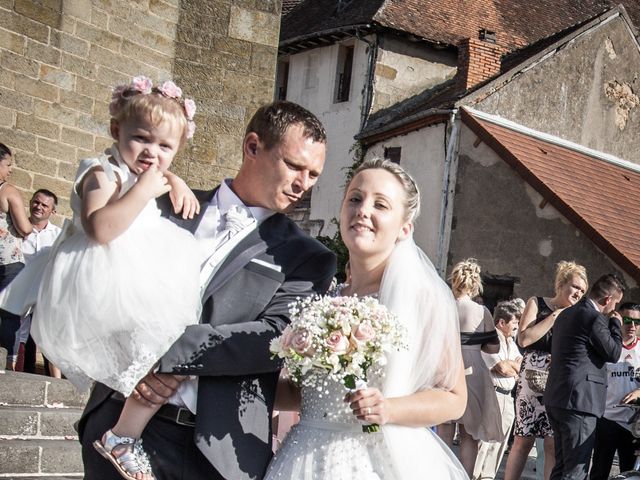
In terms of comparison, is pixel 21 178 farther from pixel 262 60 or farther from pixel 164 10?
pixel 262 60

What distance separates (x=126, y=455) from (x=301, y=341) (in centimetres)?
65

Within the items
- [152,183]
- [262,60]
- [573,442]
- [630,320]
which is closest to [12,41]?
[262,60]

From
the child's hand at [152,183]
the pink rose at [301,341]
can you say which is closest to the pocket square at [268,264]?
the pink rose at [301,341]

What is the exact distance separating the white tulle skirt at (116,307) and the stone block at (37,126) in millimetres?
7320

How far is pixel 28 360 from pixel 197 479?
7.35 metres

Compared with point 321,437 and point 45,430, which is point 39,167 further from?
point 321,437

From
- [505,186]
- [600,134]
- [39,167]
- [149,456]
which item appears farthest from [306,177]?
[600,134]

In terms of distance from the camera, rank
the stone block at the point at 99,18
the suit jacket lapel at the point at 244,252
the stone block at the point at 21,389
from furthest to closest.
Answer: the stone block at the point at 99,18 < the stone block at the point at 21,389 < the suit jacket lapel at the point at 244,252

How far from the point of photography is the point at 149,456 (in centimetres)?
328

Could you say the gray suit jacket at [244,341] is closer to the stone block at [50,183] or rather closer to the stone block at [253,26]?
the stone block at [50,183]

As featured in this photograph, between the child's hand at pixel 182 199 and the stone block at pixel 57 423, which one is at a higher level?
the child's hand at pixel 182 199

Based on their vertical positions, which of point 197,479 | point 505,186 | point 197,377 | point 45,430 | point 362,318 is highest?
point 505,186

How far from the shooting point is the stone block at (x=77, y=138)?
10.5 metres

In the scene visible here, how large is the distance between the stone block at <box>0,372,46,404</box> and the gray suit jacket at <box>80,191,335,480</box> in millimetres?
4680
